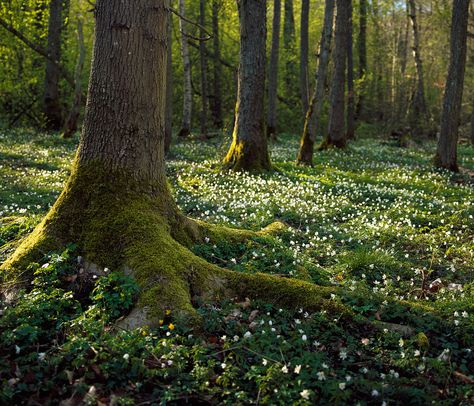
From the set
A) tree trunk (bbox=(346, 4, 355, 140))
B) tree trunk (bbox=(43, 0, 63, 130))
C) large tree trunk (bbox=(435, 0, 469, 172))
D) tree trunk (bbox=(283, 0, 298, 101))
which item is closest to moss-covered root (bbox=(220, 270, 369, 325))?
large tree trunk (bbox=(435, 0, 469, 172))

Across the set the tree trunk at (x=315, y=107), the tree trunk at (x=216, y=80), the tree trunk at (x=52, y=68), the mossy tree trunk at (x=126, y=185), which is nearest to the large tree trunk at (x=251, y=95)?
the tree trunk at (x=315, y=107)

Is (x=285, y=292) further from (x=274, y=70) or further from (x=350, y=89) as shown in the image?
(x=350, y=89)

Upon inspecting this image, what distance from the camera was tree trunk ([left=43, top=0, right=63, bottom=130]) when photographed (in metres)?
23.8

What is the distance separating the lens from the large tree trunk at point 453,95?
16.0 metres

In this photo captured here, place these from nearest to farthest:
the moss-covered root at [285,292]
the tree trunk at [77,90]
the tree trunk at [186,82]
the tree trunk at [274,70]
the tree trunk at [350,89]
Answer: the moss-covered root at [285,292]
the tree trunk at [77,90]
the tree trunk at [186,82]
the tree trunk at [274,70]
the tree trunk at [350,89]

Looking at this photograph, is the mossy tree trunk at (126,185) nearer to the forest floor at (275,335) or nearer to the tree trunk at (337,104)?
the forest floor at (275,335)

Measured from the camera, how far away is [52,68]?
2408 cm

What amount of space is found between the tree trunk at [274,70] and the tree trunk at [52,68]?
435 inches

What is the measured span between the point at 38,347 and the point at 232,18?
102 ft

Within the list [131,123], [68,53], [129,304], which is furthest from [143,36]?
[68,53]

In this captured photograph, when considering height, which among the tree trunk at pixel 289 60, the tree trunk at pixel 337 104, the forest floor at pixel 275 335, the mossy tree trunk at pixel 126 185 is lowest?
the forest floor at pixel 275 335

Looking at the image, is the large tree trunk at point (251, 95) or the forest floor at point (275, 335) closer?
the forest floor at point (275, 335)

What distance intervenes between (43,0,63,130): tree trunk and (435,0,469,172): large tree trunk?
18.3 metres

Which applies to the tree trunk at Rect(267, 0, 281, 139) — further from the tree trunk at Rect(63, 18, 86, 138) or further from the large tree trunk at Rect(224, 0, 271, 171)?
the large tree trunk at Rect(224, 0, 271, 171)
